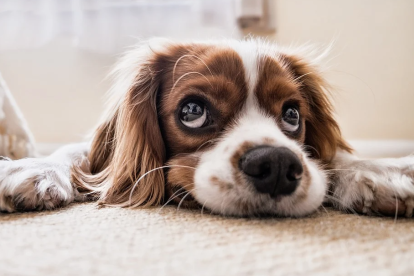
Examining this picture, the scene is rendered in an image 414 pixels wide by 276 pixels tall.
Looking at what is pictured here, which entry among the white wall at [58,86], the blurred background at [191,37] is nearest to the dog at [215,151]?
the blurred background at [191,37]

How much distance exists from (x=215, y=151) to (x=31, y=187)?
48cm

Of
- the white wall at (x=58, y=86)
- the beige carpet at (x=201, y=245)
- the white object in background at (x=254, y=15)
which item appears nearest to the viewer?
the beige carpet at (x=201, y=245)

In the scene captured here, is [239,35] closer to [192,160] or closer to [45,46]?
[45,46]

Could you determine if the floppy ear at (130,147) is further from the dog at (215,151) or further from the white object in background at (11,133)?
the white object in background at (11,133)

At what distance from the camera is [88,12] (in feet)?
9.39

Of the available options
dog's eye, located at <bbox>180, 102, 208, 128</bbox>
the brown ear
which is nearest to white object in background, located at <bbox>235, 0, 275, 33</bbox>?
the brown ear

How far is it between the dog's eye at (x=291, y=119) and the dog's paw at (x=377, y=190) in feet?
0.73

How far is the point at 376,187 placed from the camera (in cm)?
108

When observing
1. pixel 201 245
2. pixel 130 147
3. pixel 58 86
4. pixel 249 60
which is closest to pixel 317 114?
pixel 249 60

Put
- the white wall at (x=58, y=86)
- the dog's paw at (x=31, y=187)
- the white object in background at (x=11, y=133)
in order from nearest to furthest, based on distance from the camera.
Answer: the dog's paw at (x=31, y=187), the white object in background at (x=11, y=133), the white wall at (x=58, y=86)

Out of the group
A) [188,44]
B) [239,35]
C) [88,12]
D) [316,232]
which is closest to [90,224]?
[316,232]

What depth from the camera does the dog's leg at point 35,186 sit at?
3.57 feet

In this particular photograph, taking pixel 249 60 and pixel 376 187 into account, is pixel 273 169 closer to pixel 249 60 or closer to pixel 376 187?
pixel 376 187

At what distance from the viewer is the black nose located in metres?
0.98
